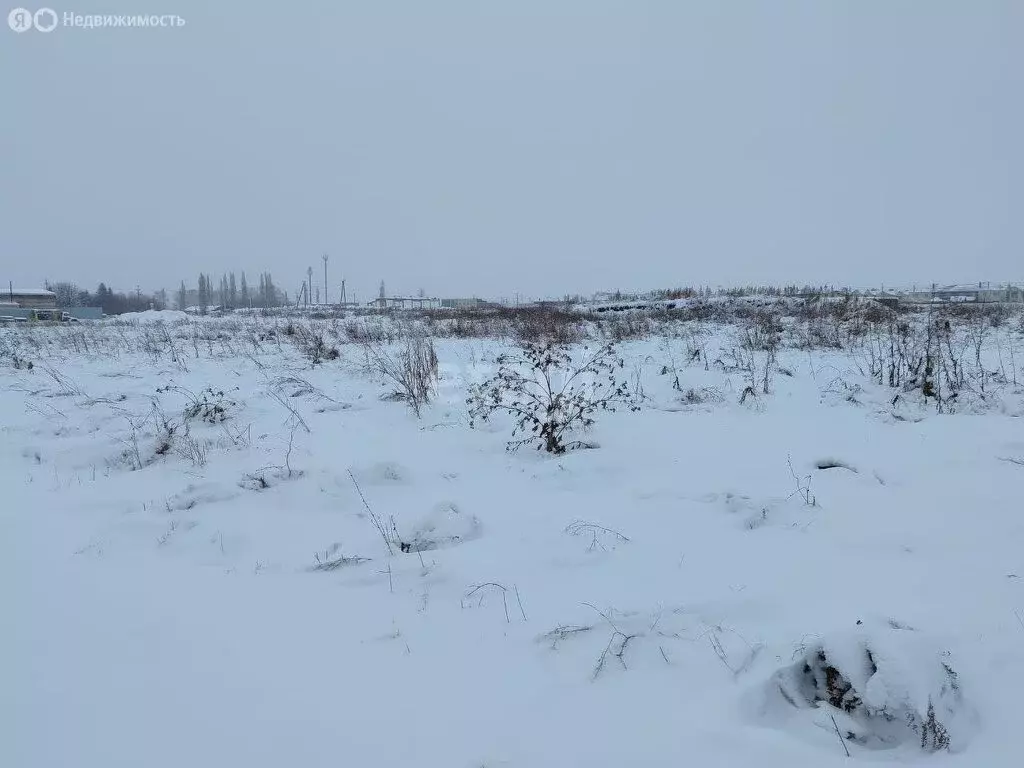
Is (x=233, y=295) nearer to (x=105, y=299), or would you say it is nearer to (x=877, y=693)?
(x=105, y=299)

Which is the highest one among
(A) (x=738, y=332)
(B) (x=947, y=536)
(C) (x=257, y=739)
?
(A) (x=738, y=332)

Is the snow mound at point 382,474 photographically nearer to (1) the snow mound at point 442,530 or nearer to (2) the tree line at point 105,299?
(1) the snow mound at point 442,530

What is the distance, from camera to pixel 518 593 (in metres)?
2.27

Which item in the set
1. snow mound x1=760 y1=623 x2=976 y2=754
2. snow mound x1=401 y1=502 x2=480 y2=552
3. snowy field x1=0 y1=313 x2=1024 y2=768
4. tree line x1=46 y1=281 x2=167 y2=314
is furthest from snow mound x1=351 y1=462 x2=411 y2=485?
tree line x1=46 y1=281 x2=167 y2=314

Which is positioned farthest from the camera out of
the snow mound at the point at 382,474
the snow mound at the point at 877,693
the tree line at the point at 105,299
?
the tree line at the point at 105,299

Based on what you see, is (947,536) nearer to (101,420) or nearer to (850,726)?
(850,726)

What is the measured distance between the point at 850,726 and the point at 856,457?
260 centimetres

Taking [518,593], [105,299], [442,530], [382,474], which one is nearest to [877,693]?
[518,593]

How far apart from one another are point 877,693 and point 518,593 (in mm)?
1281

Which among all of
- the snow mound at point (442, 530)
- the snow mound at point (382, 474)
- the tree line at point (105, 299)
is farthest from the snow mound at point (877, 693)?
the tree line at point (105, 299)

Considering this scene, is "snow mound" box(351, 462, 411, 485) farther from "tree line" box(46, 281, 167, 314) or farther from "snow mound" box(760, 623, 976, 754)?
"tree line" box(46, 281, 167, 314)

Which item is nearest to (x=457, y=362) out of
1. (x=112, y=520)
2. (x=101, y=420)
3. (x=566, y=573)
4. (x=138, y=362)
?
(x=101, y=420)

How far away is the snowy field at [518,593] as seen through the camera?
1543 mm

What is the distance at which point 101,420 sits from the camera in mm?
5066
